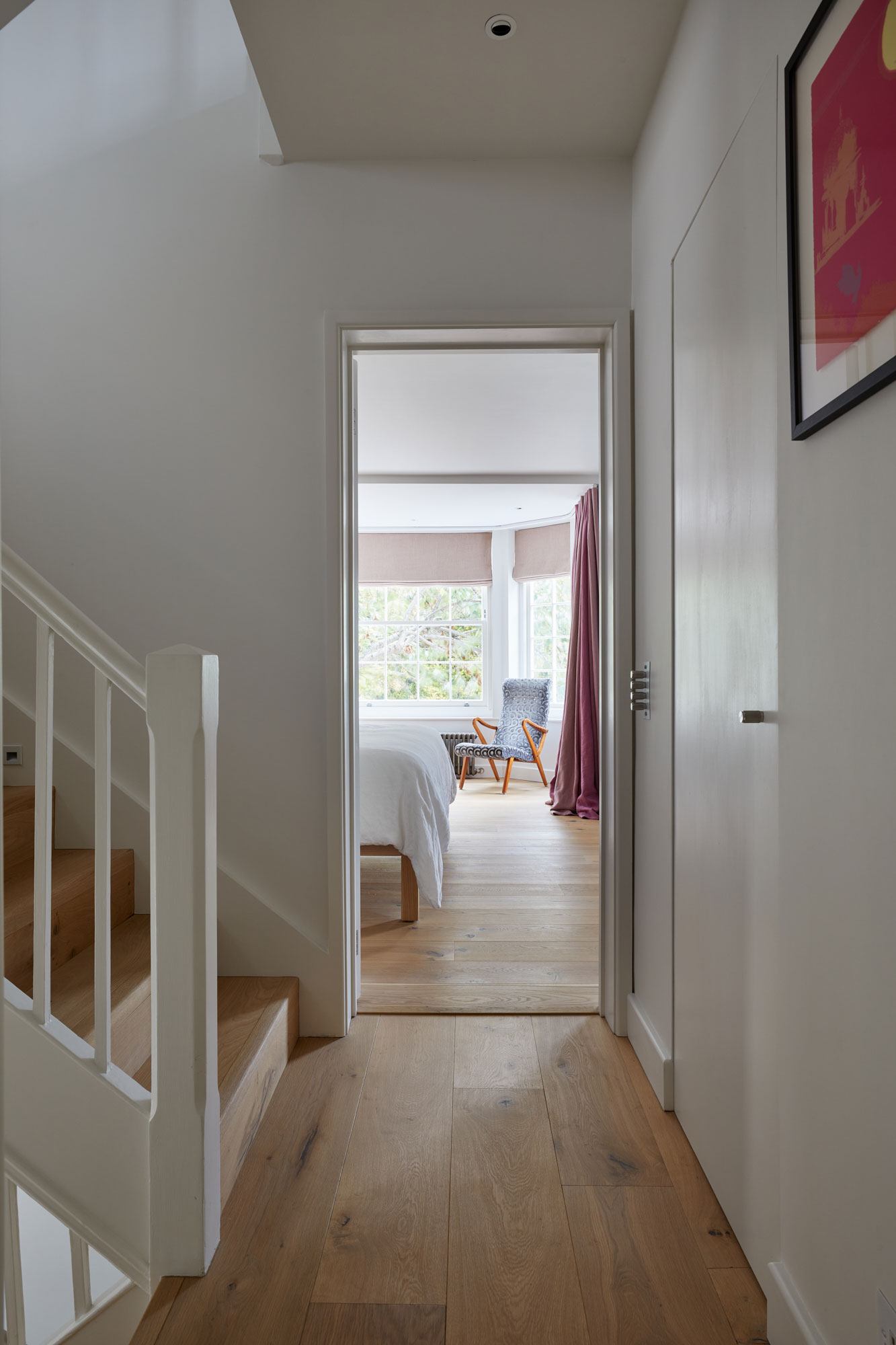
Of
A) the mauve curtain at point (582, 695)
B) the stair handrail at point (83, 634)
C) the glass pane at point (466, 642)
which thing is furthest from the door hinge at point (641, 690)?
the glass pane at point (466, 642)

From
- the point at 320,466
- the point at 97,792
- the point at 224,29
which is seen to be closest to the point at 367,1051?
the point at 97,792

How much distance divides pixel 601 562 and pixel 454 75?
131 centimetres

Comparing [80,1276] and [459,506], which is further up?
[459,506]

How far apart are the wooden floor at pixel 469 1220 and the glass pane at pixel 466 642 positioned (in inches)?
235

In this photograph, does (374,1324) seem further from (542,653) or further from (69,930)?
(542,653)

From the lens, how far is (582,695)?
6.19 m

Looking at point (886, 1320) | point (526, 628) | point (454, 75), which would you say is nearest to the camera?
point (886, 1320)

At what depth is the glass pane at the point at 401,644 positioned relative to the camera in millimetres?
8188

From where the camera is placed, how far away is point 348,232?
2432mm

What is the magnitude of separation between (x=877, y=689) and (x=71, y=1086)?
1.51 meters

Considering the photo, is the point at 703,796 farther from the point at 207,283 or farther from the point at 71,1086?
the point at 207,283

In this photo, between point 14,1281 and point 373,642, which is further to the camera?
point 373,642

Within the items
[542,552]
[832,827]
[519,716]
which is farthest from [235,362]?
[542,552]

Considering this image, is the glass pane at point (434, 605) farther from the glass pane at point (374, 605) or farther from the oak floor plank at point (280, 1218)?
the oak floor plank at point (280, 1218)
